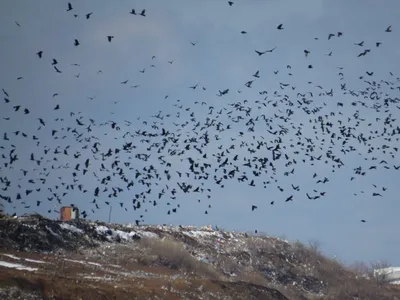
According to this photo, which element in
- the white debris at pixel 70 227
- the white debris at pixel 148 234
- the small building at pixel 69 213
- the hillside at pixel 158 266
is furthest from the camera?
the small building at pixel 69 213

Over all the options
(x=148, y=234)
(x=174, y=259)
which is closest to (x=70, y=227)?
(x=174, y=259)

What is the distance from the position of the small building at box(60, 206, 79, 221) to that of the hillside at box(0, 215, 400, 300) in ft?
13.9

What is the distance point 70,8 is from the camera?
25.4m

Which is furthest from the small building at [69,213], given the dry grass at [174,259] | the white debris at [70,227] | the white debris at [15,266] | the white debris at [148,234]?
the white debris at [15,266]

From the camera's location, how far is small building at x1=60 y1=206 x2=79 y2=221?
55.8 metres

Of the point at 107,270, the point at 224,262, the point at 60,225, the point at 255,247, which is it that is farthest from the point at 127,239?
the point at 255,247

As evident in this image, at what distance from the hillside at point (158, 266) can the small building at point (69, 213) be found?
423cm

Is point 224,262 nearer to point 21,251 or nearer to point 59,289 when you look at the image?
point 21,251

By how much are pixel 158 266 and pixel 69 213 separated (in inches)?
613

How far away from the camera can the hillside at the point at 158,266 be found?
26.7m

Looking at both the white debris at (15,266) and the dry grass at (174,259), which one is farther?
the dry grass at (174,259)

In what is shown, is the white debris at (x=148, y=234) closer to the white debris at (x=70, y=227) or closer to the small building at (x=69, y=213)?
the small building at (x=69, y=213)

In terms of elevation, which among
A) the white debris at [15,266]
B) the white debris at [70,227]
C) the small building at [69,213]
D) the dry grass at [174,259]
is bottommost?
the white debris at [15,266]

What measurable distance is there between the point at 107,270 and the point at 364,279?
4303 centimetres
